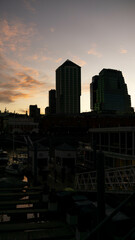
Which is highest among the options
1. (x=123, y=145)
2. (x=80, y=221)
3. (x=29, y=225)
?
(x=123, y=145)

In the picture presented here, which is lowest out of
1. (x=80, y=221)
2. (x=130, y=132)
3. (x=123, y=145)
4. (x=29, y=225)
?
(x=29, y=225)

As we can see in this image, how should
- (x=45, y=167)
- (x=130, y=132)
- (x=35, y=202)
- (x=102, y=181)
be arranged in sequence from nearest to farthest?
(x=102, y=181)
(x=35, y=202)
(x=130, y=132)
(x=45, y=167)

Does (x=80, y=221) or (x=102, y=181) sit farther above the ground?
(x=102, y=181)

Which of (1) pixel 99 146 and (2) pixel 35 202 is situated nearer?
(2) pixel 35 202

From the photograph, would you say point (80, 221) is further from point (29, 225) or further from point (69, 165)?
point (69, 165)

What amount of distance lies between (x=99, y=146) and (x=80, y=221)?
738 inches

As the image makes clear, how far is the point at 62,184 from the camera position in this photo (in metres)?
27.5

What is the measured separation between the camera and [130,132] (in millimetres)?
25016

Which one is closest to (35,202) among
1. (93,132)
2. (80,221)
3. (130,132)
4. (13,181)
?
(13,181)

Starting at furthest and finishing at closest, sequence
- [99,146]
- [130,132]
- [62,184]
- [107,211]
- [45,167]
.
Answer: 1. [45,167]
2. [99,146]
3. [62,184]
4. [130,132]
5. [107,211]

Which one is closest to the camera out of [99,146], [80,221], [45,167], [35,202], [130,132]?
[80,221]

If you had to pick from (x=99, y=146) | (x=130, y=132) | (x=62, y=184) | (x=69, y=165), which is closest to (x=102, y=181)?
(x=130, y=132)

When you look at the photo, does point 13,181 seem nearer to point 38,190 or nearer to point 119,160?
point 38,190

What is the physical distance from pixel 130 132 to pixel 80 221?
13510 mm
